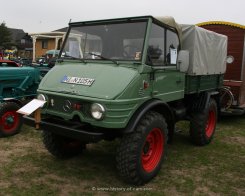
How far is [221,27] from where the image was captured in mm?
8422

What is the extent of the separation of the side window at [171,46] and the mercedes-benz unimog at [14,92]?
3428 mm

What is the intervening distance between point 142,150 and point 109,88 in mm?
947

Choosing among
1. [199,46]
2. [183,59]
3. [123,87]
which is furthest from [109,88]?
[199,46]

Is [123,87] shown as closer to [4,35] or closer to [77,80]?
[77,80]

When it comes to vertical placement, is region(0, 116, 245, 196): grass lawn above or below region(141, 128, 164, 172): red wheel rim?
below

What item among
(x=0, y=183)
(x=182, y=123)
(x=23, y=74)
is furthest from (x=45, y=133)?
(x=182, y=123)

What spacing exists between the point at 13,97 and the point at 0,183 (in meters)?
2.96

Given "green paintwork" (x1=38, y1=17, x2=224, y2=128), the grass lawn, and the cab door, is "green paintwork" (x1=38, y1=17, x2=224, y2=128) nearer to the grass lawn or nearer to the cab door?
the cab door

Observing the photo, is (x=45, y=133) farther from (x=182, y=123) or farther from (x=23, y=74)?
(x=182, y=123)

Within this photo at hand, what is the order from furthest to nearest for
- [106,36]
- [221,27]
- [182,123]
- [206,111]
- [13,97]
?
[221,27]
[182,123]
[13,97]
[206,111]
[106,36]

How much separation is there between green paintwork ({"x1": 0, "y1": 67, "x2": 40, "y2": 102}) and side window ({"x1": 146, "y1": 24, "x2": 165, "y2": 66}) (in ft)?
11.7

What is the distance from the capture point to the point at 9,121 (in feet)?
19.6

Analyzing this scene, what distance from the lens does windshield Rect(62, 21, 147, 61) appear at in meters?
4.06

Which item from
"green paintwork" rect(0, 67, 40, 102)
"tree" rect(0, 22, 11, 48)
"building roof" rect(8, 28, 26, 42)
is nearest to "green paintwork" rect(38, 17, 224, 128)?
"green paintwork" rect(0, 67, 40, 102)
